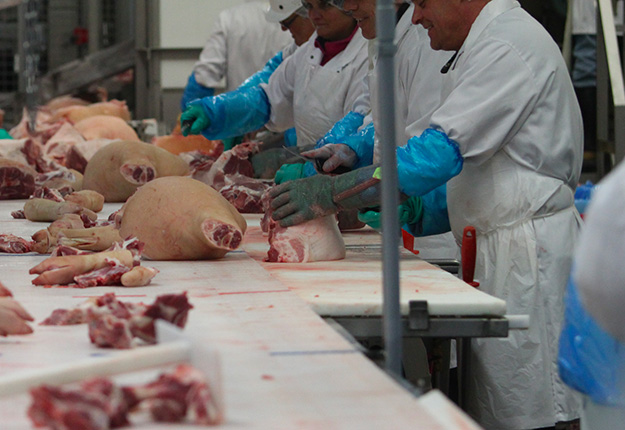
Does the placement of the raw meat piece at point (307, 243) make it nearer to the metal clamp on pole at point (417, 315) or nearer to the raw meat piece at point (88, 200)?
the metal clamp on pole at point (417, 315)

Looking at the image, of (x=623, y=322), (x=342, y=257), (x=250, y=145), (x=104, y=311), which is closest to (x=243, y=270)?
(x=342, y=257)

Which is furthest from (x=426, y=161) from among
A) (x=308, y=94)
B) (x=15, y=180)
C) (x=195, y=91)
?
(x=195, y=91)

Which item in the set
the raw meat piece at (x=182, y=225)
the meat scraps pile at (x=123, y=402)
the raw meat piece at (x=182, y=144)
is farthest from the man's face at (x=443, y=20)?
the raw meat piece at (x=182, y=144)

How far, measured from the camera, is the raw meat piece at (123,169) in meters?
4.63

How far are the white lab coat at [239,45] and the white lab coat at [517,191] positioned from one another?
5586 millimetres

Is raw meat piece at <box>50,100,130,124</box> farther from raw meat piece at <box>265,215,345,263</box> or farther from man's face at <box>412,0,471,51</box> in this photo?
raw meat piece at <box>265,215,345,263</box>

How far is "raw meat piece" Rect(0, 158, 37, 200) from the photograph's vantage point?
16.1 feet

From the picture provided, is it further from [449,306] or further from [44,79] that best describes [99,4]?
[449,306]

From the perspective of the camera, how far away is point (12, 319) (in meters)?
1.85

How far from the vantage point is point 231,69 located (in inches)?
352

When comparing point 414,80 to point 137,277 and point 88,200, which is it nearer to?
point 88,200

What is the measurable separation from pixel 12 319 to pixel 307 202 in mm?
1317

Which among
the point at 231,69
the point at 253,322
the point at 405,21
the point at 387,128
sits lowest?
the point at 253,322

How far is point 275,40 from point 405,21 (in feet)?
16.3
